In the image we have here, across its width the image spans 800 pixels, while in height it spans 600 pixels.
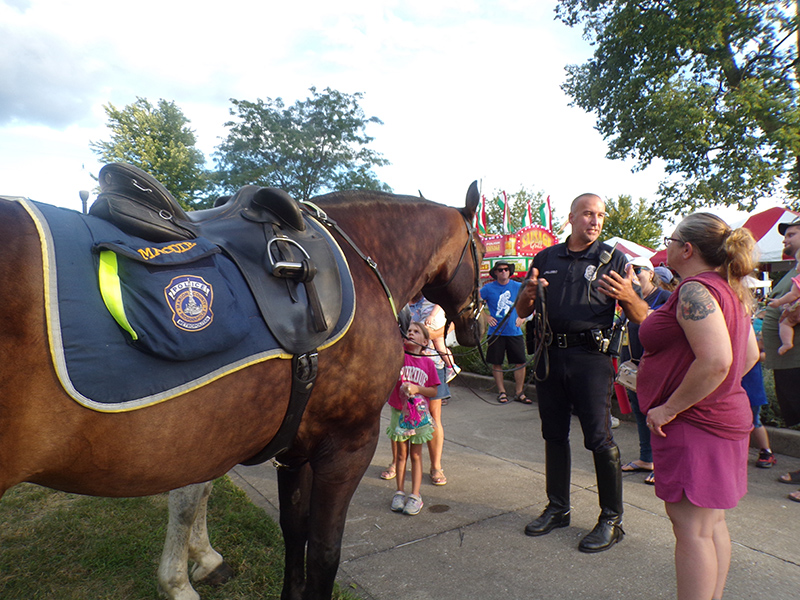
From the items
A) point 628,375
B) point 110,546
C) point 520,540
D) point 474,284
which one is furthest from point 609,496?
point 110,546

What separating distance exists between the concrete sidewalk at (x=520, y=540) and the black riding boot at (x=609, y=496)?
11 centimetres

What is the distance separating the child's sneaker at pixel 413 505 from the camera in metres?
3.67

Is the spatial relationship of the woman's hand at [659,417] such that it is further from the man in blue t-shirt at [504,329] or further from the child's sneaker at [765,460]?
the man in blue t-shirt at [504,329]

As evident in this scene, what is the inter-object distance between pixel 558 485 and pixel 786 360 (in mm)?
2350

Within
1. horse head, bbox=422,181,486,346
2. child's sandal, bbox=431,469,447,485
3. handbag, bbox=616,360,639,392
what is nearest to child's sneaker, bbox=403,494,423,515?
child's sandal, bbox=431,469,447,485

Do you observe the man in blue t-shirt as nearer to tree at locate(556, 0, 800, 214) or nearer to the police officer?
the police officer

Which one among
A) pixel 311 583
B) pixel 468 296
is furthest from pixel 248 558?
pixel 468 296

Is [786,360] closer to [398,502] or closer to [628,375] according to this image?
[628,375]

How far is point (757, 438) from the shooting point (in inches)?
176

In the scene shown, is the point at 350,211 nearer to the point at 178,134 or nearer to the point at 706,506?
the point at 706,506

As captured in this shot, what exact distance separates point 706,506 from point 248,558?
246 cm

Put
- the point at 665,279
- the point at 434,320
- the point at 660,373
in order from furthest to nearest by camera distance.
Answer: the point at 665,279, the point at 434,320, the point at 660,373

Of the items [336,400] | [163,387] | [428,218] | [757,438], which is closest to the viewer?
[163,387]

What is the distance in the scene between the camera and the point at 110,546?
317 cm
